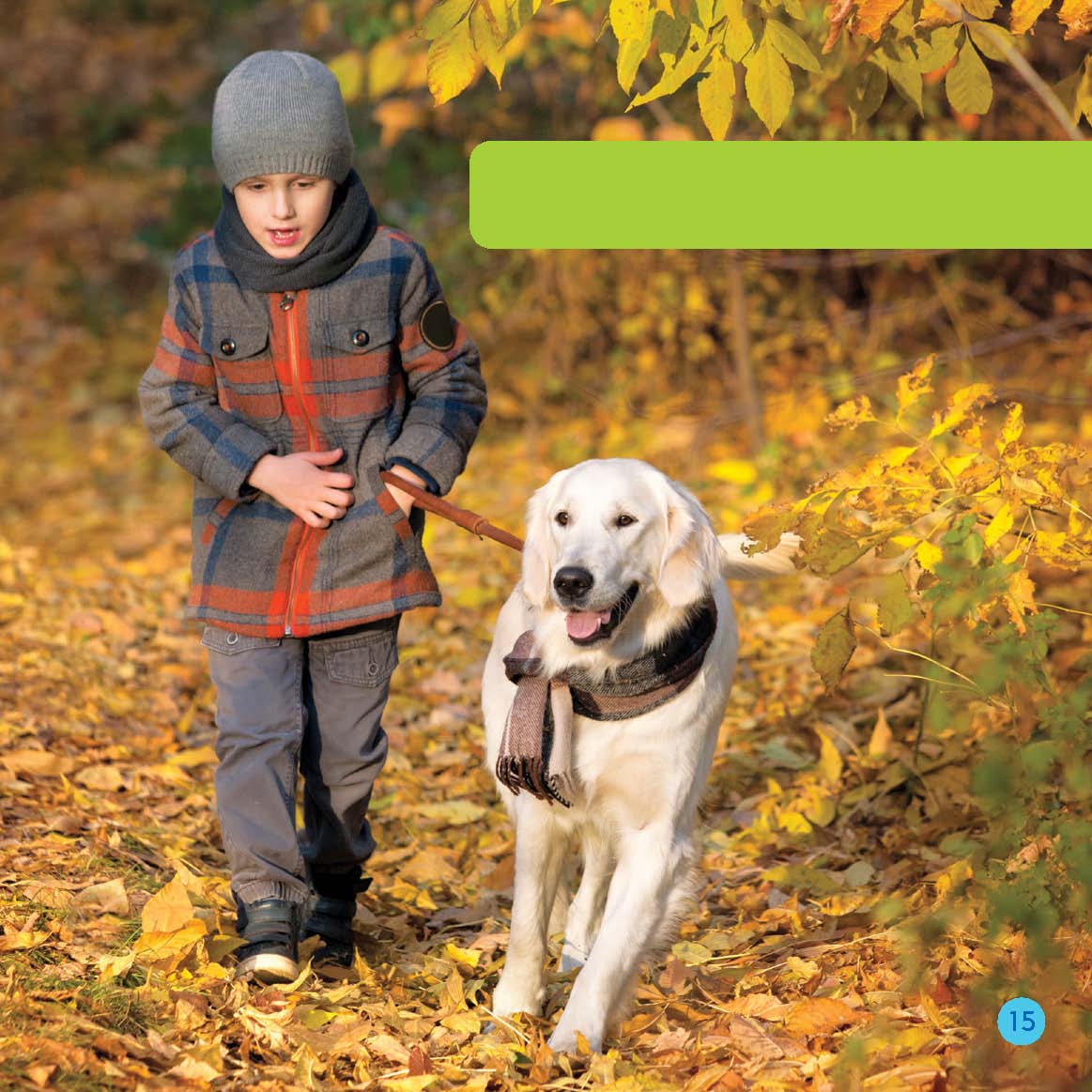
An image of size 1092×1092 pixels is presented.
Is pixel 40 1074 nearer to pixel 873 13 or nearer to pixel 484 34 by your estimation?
pixel 484 34

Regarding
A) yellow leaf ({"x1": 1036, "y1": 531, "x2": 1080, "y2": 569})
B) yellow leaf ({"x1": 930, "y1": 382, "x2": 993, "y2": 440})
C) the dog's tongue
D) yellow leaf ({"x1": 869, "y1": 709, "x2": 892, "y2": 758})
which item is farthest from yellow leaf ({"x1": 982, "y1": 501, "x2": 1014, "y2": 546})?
yellow leaf ({"x1": 869, "y1": 709, "x2": 892, "y2": 758})

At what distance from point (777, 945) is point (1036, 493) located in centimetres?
122

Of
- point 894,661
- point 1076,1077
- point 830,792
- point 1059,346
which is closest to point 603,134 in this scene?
point 1059,346

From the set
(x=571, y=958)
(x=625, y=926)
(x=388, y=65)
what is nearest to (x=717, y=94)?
(x=625, y=926)

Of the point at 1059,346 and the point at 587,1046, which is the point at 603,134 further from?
the point at 587,1046

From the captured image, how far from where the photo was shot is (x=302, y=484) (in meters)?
3.54

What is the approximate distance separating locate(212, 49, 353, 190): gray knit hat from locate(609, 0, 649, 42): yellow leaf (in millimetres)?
842

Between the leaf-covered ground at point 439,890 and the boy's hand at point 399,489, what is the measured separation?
0.99 metres

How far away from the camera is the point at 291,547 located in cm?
362

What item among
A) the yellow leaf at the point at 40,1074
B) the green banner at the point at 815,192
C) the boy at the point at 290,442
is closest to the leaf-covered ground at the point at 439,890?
the yellow leaf at the point at 40,1074

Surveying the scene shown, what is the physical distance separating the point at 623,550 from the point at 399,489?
563 millimetres

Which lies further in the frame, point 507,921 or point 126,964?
point 507,921

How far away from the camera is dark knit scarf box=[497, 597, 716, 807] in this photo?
338 centimetres

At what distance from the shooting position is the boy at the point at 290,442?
3.53 m
